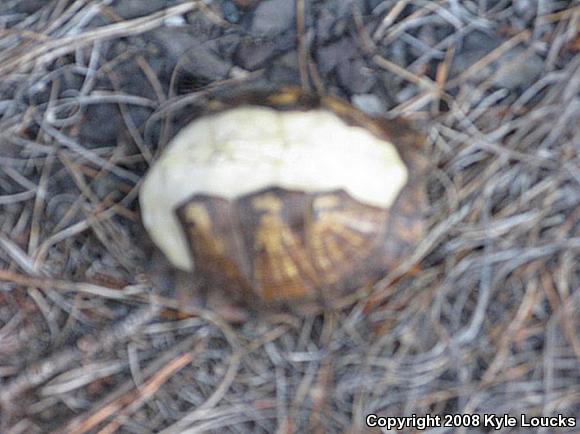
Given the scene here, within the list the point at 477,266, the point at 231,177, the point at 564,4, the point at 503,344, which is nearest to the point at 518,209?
the point at 477,266

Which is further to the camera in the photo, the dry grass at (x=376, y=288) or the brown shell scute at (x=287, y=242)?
the dry grass at (x=376, y=288)

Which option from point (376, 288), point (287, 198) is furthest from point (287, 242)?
point (376, 288)

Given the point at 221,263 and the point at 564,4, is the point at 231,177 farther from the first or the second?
the point at 564,4

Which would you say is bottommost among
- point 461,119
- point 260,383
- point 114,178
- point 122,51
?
point 260,383

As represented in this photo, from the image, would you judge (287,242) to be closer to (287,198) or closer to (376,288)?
(287,198)

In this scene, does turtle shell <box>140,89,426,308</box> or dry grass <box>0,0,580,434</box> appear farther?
dry grass <box>0,0,580,434</box>

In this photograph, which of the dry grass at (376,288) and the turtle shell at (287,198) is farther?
the dry grass at (376,288)
